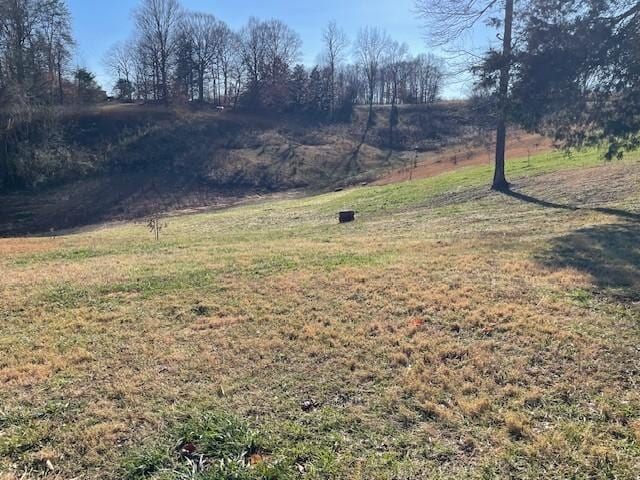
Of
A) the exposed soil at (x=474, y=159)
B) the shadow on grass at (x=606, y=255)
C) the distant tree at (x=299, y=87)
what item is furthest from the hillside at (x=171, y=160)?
the shadow on grass at (x=606, y=255)

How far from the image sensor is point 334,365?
4297mm

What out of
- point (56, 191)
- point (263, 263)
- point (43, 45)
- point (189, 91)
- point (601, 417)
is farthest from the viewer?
point (189, 91)

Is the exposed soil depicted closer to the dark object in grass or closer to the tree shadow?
the tree shadow

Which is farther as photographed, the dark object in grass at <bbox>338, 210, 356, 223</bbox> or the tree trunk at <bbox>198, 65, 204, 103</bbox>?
the tree trunk at <bbox>198, 65, 204, 103</bbox>

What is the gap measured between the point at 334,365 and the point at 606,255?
5.35 m

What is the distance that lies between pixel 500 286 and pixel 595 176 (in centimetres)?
1130

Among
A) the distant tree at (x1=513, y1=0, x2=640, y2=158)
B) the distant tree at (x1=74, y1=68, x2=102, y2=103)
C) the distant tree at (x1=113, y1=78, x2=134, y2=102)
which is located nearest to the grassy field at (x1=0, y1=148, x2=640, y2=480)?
the distant tree at (x1=513, y1=0, x2=640, y2=158)

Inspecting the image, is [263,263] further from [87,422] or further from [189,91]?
[189,91]

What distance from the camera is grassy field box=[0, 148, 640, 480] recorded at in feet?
10.1

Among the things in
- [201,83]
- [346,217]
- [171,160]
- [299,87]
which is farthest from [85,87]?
[346,217]

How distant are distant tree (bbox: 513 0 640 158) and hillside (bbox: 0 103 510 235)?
15.6 metres

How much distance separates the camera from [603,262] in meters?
6.84

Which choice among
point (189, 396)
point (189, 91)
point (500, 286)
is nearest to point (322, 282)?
point (500, 286)

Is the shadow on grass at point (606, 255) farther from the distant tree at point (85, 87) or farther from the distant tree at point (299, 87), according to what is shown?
the distant tree at point (299, 87)
